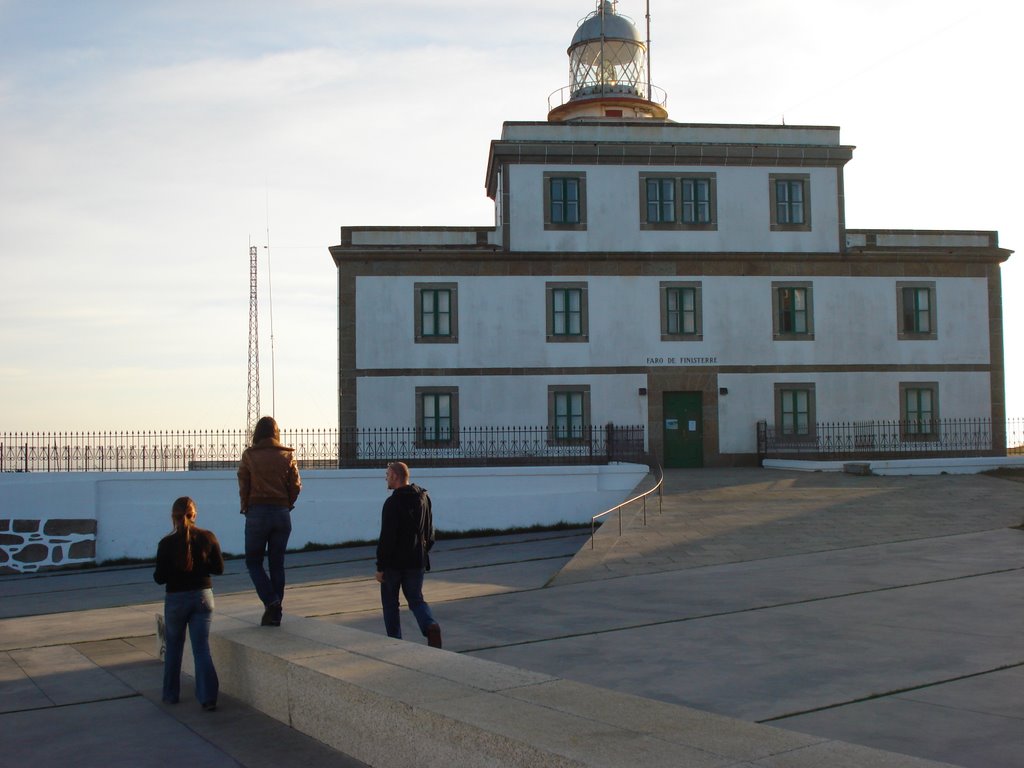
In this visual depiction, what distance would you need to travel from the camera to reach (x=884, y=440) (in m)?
32.3

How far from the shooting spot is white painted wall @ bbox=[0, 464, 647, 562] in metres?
22.6

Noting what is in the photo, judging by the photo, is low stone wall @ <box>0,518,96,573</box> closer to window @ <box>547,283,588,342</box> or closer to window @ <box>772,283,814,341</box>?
window @ <box>547,283,588,342</box>

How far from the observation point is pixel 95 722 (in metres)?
7.40

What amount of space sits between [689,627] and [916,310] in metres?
25.9

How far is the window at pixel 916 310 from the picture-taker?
109 feet

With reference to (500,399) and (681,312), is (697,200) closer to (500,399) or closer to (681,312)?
(681,312)

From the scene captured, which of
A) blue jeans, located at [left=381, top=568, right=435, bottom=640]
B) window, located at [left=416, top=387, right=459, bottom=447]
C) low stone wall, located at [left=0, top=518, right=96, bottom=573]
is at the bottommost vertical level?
low stone wall, located at [left=0, top=518, right=96, bottom=573]

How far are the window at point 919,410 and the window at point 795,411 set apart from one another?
9.34 ft

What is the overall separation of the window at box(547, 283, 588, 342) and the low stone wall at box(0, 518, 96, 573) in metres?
14.4

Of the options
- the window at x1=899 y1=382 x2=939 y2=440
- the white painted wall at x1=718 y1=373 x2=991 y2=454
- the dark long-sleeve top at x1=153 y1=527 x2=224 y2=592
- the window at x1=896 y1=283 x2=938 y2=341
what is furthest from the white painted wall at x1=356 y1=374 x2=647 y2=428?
the dark long-sleeve top at x1=153 y1=527 x2=224 y2=592

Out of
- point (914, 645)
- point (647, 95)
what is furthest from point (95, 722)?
point (647, 95)

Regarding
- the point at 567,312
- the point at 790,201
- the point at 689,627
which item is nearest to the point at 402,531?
the point at 689,627

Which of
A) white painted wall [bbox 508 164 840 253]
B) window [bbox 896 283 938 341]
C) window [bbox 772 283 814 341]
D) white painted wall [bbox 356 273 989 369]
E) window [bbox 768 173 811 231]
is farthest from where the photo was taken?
window [bbox 896 283 938 341]

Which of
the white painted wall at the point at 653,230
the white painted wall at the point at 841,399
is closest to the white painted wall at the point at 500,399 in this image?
the white painted wall at the point at 841,399
